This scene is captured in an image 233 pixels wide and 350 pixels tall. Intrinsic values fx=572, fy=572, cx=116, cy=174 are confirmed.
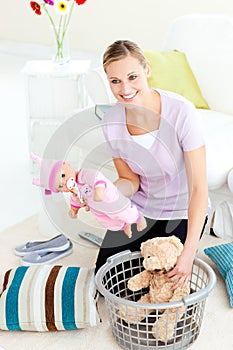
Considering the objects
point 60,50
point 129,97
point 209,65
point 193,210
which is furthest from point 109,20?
point 193,210

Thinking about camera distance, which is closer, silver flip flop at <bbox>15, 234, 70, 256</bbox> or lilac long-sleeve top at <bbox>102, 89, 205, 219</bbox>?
lilac long-sleeve top at <bbox>102, 89, 205, 219</bbox>

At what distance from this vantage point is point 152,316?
4.88ft

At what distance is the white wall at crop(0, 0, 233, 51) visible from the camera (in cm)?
404

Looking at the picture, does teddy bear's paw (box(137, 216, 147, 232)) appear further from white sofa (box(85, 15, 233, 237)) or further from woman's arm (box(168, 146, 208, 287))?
white sofa (box(85, 15, 233, 237))

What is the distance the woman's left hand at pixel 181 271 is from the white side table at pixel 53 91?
148cm

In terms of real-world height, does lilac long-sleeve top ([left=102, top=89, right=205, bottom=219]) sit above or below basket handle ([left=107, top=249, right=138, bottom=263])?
above

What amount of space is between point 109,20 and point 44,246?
→ 2787 mm

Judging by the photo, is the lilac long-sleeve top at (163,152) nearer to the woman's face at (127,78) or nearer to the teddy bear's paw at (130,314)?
the woman's face at (127,78)

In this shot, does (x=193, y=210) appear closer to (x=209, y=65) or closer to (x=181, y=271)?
(x=181, y=271)

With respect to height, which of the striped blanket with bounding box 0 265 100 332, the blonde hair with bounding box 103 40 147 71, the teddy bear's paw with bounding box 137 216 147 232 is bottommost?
the striped blanket with bounding box 0 265 100 332

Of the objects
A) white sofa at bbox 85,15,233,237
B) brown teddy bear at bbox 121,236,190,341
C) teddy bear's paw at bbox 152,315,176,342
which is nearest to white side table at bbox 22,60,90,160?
white sofa at bbox 85,15,233,237

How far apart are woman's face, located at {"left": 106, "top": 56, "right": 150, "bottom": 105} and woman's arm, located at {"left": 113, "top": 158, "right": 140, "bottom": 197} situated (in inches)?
10.2

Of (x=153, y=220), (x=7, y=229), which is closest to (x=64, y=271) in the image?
(x=153, y=220)

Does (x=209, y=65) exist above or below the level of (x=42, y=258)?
above
